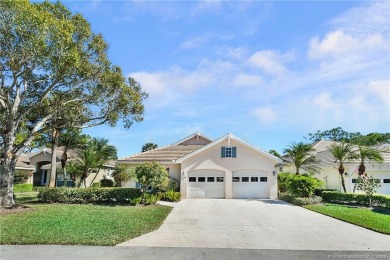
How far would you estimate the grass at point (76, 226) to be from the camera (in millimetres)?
10117

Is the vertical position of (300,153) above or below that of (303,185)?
above

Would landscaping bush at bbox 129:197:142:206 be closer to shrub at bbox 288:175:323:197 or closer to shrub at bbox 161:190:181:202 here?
shrub at bbox 161:190:181:202

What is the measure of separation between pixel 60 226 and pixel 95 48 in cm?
1103

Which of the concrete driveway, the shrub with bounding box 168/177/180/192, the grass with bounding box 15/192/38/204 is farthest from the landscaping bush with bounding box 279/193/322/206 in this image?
the grass with bounding box 15/192/38/204

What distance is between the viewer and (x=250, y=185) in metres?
26.6

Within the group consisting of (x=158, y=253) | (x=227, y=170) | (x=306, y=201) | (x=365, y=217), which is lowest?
(x=158, y=253)

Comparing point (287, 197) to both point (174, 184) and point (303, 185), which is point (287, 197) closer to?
point (303, 185)

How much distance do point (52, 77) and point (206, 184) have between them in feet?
47.5

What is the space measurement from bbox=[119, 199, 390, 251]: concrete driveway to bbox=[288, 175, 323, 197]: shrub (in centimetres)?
571

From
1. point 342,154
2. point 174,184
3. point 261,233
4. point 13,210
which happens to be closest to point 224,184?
point 174,184

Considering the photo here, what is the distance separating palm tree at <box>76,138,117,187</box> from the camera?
26.1m

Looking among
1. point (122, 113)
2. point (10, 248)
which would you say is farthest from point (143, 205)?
point (10, 248)

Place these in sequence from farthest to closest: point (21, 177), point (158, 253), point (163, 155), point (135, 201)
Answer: point (21, 177)
point (163, 155)
point (135, 201)
point (158, 253)

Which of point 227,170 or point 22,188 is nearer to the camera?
point 227,170
